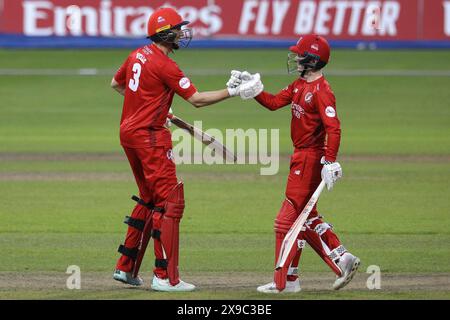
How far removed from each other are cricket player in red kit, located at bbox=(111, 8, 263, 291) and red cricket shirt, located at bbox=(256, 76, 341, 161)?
38cm

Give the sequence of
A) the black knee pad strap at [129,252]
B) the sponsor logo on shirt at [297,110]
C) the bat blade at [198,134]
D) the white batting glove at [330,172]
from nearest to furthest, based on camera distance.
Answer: the white batting glove at [330,172] < the sponsor logo on shirt at [297,110] < the black knee pad strap at [129,252] < the bat blade at [198,134]

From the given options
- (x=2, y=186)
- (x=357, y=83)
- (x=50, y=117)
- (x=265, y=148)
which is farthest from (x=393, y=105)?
(x=2, y=186)

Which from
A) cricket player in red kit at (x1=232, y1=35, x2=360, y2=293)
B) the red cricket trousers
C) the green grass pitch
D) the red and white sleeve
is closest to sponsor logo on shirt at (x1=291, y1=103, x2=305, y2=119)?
cricket player in red kit at (x1=232, y1=35, x2=360, y2=293)

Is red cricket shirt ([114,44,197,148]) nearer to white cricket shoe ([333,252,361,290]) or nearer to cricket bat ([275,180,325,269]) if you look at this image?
cricket bat ([275,180,325,269])

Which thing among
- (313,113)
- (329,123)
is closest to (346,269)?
(329,123)

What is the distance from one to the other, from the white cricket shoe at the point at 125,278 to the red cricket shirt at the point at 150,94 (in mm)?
1193

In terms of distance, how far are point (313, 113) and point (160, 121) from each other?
4.64 ft

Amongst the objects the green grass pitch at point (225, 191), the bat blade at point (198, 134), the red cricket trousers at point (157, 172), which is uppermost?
the bat blade at point (198, 134)

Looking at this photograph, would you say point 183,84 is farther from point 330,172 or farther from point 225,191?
point 225,191

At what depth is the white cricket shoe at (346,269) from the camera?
980 centimetres

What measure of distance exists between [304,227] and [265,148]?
10.4m

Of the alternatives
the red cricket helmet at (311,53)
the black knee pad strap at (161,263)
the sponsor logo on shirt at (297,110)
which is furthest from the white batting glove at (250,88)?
the black knee pad strap at (161,263)

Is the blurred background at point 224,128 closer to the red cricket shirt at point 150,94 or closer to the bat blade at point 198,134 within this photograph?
the bat blade at point 198,134

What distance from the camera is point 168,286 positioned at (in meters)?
9.75
